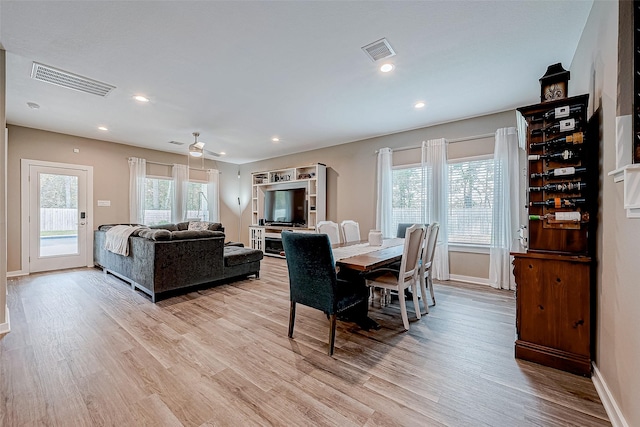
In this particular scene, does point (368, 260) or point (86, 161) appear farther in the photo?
point (86, 161)

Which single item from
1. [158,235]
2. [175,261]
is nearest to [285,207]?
[175,261]

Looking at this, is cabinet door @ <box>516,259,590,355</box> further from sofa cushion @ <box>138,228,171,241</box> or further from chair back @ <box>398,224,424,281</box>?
sofa cushion @ <box>138,228,171,241</box>

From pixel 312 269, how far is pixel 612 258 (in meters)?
1.96

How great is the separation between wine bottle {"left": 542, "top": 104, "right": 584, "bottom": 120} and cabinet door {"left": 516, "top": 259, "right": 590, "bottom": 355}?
3.59 feet

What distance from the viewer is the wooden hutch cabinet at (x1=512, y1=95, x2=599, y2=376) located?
6.13ft

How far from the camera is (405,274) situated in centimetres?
260

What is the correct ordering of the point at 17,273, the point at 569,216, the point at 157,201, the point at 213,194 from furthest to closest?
the point at 213,194, the point at 157,201, the point at 17,273, the point at 569,216

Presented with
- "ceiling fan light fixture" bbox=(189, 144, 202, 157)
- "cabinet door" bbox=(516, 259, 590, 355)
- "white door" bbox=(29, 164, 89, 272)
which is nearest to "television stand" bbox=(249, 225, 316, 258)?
"ceiling fan light fixture" bbox=(189, 144, 202, 157)

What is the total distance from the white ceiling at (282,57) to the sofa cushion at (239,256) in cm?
226

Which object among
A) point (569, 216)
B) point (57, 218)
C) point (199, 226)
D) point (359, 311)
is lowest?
point (359, 311)

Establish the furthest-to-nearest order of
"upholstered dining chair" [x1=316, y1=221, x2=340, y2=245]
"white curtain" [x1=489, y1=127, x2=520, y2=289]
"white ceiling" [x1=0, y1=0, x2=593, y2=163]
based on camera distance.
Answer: "white curtain" [x1=489, y1=127, x2=520, y2=289]
"upholstered dining chair" [x1=316, y1=221, x2=340, y2=245]
"white ceiling" [x1=0, y1=0, x2=593, y2=163]

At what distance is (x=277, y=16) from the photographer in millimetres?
2043

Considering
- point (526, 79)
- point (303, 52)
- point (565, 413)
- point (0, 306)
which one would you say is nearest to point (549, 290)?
point (565, 413)

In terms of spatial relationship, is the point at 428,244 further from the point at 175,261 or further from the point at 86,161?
the point at 86,161
